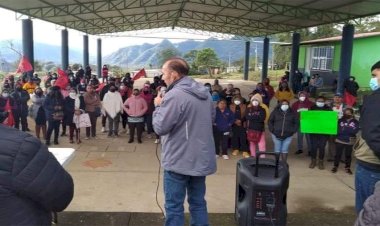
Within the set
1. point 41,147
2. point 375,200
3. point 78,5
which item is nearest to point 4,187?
point 41,147

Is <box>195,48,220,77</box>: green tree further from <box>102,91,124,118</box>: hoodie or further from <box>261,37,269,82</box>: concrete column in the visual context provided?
<box>102,91,124,118</box>: hoodie

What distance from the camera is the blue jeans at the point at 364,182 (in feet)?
10.3

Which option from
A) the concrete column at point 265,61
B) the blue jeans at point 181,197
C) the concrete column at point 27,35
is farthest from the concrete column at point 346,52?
the blue jeans at point 181,197

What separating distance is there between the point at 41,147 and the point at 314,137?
661 cm

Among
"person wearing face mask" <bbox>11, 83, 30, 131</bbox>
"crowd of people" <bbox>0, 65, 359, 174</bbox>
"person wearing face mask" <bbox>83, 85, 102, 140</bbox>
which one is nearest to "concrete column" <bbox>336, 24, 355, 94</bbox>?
"crowd of people" <bbox>0, 65, 359, 174</bbox>

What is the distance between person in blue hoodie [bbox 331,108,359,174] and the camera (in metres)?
7.25

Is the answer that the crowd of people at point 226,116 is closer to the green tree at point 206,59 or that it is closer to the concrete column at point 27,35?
the concrete column at point 27,35

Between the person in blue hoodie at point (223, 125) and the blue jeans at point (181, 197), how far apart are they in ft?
16.0

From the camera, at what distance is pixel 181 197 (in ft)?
11.1

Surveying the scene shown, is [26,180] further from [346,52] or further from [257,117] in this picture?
[346,52]

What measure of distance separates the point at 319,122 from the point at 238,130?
1.93 meters

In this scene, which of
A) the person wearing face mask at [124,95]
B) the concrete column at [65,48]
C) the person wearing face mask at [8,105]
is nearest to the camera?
the person wearing face mask at [8,105]

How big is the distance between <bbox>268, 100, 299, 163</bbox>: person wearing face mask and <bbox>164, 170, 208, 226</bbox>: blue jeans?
4161 millimetres

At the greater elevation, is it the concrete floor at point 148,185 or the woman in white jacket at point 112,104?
the woman in white jacket at point 112,104
